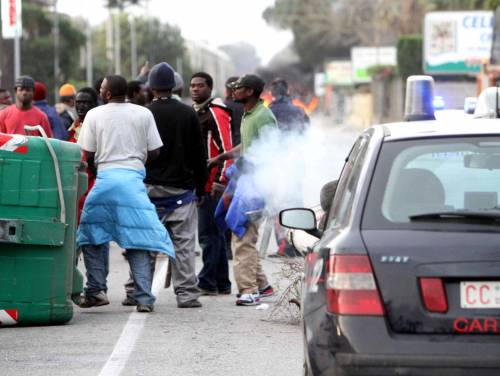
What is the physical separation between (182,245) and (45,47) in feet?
241

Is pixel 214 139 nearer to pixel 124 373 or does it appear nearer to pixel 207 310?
pixel 207 310

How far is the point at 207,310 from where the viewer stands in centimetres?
1059

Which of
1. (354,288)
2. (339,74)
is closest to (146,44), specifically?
(339,74)

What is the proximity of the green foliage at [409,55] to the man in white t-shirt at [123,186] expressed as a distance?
2026 inches

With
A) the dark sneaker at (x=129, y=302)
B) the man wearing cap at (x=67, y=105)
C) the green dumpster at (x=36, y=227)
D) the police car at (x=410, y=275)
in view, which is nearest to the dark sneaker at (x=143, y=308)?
the dark sneaker at (x=129, y=302)

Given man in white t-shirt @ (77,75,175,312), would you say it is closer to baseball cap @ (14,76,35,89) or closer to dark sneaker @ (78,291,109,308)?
dark sneaker @ (78,291,109,308)

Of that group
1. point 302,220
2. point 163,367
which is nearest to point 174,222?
point 163,367

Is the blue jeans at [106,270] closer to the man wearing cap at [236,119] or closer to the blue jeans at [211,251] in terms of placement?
the blue jeans at [211,251]

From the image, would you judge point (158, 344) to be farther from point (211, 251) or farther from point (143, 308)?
point (211, 251)

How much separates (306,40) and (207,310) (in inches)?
4354

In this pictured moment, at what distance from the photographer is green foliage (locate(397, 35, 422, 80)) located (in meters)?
61.2

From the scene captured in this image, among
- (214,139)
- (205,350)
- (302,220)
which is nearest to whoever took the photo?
(302,220)

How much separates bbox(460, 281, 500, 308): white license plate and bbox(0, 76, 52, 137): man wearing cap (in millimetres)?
9165

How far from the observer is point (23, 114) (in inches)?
551
